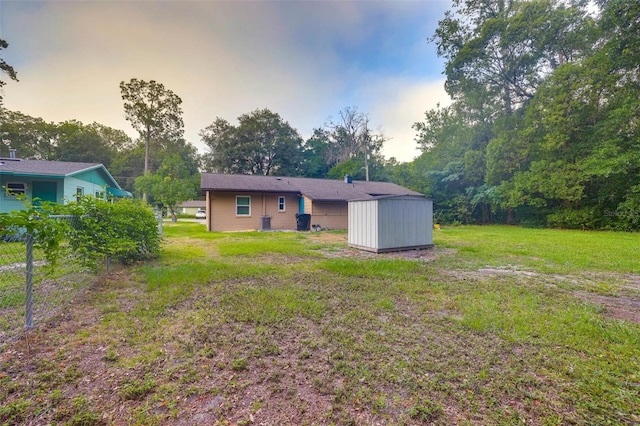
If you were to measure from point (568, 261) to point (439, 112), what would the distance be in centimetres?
2213

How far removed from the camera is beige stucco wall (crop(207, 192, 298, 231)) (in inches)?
569

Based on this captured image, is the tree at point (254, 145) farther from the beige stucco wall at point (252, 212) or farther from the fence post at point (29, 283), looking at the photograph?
the fence post at point (29, 283)

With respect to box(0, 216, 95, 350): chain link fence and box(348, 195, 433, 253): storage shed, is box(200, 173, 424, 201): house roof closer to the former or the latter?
box(348, 195, 433, 253): storage shed

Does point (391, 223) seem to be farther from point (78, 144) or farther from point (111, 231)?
point (78, 144)

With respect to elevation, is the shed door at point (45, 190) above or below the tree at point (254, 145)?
below

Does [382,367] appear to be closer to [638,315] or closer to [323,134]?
[638,315]

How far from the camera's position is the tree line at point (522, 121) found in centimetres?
1352

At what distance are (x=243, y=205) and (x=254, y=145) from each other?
58.4 ft

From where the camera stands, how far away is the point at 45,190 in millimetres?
11078

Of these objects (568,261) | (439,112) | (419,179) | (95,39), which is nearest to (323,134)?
(439,112)

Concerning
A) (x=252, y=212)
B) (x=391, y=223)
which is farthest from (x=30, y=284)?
(x=252, y=212)

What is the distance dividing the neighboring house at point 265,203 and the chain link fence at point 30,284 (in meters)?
9.94

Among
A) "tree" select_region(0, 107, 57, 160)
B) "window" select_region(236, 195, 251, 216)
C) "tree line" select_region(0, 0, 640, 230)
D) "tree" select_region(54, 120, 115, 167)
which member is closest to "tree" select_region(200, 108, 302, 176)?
"tree line" select_region(0, 0, 640, 230)

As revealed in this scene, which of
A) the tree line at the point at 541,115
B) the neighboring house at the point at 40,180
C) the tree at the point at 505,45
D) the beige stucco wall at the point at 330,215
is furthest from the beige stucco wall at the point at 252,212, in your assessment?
the tree at the point at 505,45
